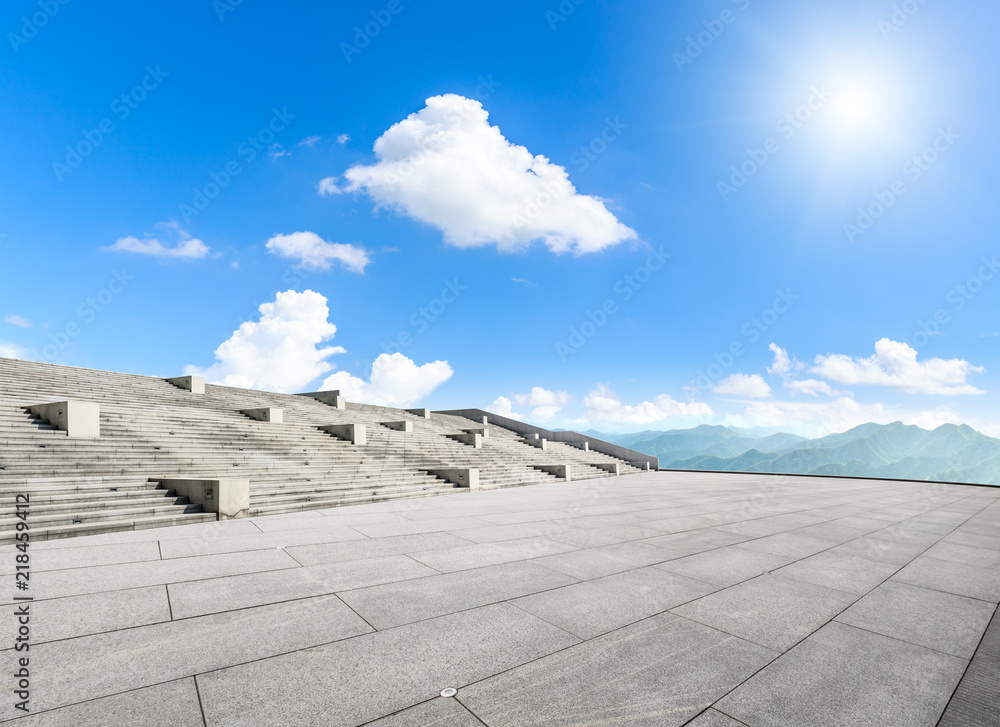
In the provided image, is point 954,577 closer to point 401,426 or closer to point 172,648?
point 172,648

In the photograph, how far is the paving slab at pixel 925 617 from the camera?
4582mm

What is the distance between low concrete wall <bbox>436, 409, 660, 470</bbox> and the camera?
33906 millimetres

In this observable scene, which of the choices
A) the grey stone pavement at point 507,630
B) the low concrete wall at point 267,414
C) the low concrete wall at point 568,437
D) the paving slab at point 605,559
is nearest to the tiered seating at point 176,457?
the low concrete wall at point 267,414

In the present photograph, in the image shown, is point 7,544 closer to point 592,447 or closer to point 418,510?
point 418,510

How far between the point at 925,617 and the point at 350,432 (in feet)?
59.3

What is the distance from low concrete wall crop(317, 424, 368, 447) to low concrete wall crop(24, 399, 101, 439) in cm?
826

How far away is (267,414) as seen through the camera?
19.4m

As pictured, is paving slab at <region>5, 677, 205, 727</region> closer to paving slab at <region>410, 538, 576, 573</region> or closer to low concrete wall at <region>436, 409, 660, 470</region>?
paving slab at <region>410, 538, 576, 573</region>

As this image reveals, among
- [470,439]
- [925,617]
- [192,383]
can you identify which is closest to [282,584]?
[925,617]

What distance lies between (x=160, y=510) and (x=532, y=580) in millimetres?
8823

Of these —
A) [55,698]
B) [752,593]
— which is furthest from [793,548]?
[55,698]

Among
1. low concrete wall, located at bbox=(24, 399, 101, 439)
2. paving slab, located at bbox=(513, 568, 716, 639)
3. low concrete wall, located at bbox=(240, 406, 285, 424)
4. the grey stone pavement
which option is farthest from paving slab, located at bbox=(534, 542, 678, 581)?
low concrete wall, located at bbox=(240, 406, 285, 424)

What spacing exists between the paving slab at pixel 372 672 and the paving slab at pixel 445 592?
308 mm

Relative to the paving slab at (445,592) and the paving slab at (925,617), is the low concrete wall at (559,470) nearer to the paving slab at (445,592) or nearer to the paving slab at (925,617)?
the paving slab at (445,592)
